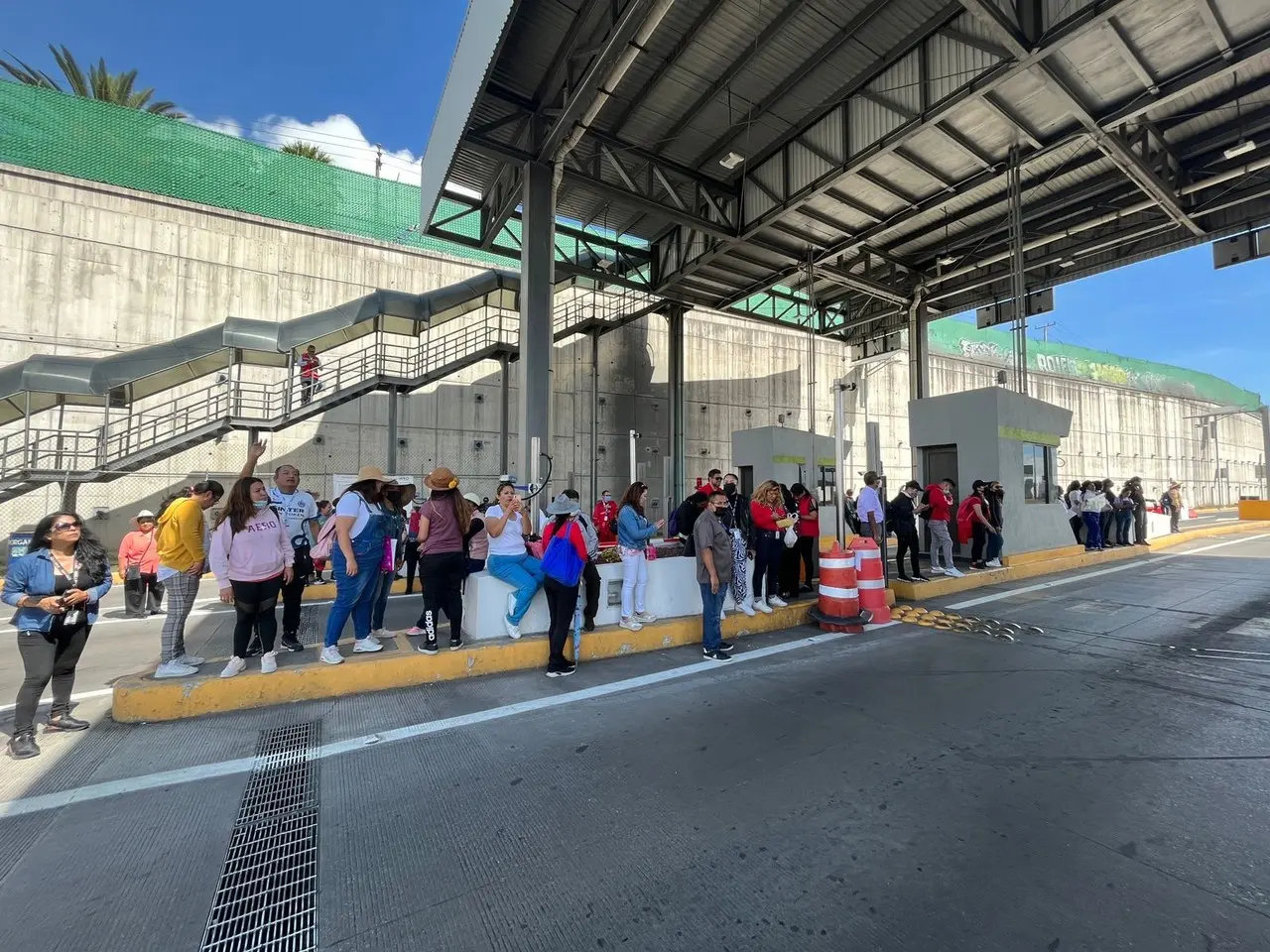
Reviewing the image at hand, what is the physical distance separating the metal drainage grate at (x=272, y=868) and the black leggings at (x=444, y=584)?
175 cm

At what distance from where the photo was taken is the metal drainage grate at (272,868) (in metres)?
2.07

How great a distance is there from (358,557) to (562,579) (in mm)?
1789

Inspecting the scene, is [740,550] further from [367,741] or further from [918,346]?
[918,346]

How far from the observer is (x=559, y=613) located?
200 inches

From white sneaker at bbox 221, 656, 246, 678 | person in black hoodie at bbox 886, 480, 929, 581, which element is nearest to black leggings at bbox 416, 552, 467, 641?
white sneaker at bbox 221, 656, 246, 678

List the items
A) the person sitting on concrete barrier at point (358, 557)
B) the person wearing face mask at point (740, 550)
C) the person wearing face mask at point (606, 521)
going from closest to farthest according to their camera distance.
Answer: the person sitting on concrete barrier at point (358, 557), the person wearing face mask at point (740, 550), the person wearing face mask at point (606, 521)

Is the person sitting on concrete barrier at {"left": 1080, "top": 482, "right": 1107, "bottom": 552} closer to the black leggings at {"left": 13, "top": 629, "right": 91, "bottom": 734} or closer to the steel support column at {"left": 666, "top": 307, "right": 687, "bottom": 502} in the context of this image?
the steel support column at {"left": 666, "top": 307, "right": 687, "bottom": 502}

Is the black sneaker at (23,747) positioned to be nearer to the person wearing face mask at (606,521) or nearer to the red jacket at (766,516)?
the red jacket at (766,516)

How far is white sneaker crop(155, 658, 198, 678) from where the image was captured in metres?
4.34

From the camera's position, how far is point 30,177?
42.9ft

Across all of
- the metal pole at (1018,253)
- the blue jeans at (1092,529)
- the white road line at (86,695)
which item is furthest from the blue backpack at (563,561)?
the blue jeans at (1092,529)

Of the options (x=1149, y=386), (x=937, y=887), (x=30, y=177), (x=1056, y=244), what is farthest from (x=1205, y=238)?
(x=1149, y=386)

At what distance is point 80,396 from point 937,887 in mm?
16829

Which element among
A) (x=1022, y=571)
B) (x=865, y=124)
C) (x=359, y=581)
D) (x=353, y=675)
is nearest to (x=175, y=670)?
(x=353, y=675)
